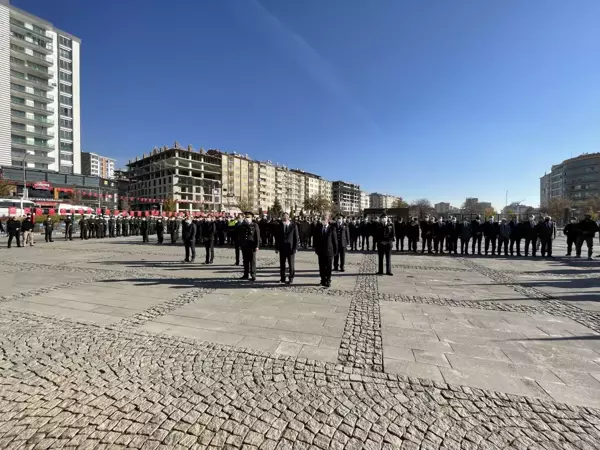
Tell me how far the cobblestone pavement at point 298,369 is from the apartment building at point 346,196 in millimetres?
152416

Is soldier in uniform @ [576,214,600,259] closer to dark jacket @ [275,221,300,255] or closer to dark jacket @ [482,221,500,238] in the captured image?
dark jacket @ [482,221,500,238]

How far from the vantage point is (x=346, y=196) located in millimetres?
175750

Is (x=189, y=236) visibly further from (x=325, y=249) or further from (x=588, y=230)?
(x=588, y=230)

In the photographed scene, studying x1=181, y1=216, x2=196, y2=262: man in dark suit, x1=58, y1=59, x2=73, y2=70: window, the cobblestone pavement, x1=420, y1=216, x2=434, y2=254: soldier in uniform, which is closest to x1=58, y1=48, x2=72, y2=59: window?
x1=58, y1=59, x2=73, y2=70: window

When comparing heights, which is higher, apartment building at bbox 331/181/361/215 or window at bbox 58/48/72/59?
window at bbox 58/48/72/59

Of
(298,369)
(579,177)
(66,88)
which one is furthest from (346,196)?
(298,369)

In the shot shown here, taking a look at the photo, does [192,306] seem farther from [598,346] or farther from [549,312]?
[549,312]

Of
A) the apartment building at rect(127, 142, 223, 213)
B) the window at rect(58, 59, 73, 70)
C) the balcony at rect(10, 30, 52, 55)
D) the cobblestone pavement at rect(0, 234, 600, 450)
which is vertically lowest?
the cobblestone pavement at rect(0, 234, 600, 450)

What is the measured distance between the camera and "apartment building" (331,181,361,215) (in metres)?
168

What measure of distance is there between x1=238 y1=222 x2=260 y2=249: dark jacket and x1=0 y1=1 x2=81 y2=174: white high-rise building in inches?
2424

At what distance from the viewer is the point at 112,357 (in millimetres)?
3621

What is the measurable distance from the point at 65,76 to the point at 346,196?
141 metres

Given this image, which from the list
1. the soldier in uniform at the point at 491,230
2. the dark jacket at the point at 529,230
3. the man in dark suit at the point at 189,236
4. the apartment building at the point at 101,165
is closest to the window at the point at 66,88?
the man in dark suit at the point at 189,236

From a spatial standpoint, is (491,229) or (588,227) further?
(491,229)
